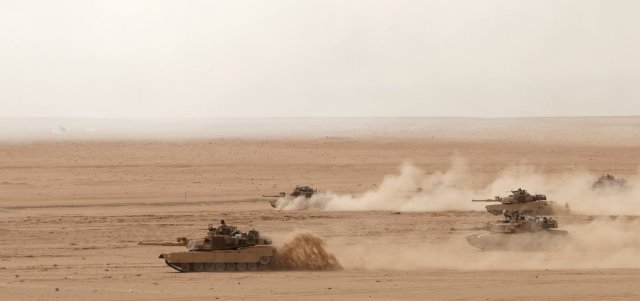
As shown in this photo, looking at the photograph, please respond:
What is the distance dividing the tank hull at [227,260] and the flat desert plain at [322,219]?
499 millimetres

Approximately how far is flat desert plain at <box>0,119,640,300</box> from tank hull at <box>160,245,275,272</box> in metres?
0.50

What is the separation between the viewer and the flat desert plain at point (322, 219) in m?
25.6

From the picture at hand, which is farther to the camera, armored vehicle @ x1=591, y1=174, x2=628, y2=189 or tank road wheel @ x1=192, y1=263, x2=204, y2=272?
armored vehicle @ x1=591, y1=174, x2=628, y2=189

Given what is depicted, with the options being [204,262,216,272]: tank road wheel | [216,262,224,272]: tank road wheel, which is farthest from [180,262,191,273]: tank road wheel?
[216,262,224,272]: tank road wheel

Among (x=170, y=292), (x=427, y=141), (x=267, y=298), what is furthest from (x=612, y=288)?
(x=427, y=141)

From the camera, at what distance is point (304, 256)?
29078 mm

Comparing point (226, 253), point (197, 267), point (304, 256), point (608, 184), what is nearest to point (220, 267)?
point (226, 253)

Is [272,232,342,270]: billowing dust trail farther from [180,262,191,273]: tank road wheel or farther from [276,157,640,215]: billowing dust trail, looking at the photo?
[276,157,640,215]: billowing dust trail

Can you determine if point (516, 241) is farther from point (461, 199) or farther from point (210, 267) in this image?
point (461, 199)

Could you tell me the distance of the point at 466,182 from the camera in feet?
189

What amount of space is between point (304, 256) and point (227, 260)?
196 cm

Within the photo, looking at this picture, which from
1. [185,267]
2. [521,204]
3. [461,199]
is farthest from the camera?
[461,199]

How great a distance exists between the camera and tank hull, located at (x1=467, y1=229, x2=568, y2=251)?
3259 cm

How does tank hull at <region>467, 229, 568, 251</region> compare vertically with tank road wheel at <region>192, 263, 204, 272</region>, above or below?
above
